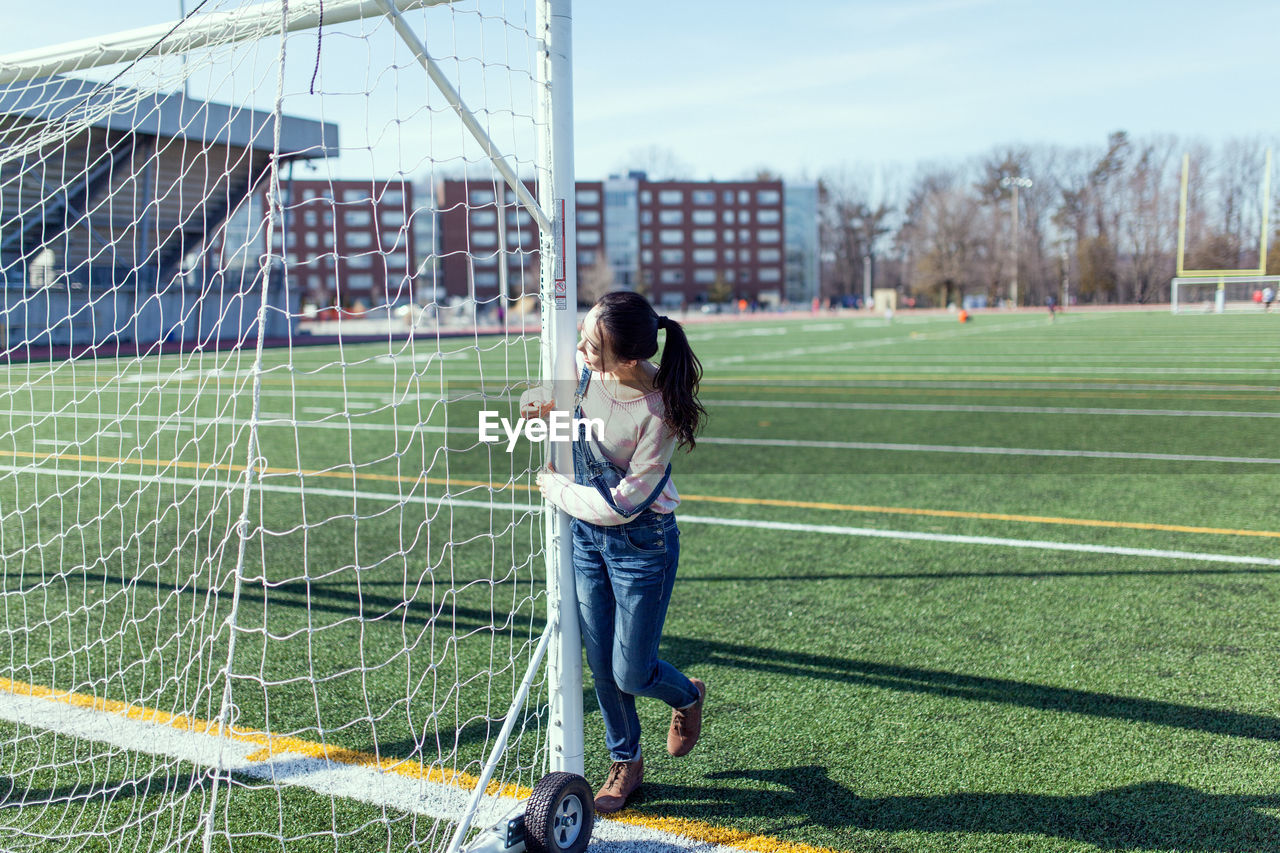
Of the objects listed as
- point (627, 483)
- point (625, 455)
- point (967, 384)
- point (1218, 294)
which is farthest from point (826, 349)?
point (1218, 294)

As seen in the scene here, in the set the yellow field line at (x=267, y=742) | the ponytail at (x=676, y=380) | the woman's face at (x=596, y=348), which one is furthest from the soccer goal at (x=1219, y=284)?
the yellow field line at (x=267, y=742)

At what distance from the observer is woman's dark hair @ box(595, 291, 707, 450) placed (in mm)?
2504

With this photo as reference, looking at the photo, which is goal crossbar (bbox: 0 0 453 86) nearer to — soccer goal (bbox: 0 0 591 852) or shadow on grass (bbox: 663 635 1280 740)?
soccer goal (bbox: 0 0 591 852)

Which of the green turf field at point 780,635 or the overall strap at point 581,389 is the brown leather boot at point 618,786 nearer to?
the green turf field at point 780,635

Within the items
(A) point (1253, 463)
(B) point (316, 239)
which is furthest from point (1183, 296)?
(B) point (316, 239)

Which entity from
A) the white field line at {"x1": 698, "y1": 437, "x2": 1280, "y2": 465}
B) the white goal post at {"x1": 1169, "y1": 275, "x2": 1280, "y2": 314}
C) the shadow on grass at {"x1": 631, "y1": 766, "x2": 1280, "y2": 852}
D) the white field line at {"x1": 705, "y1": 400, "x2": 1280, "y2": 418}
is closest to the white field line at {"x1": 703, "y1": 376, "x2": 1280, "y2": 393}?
the white field line at {"x1": 705, "y1": 400, "x2": 1280, "y2": 418}

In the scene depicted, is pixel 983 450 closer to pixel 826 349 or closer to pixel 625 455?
pixel 625 455

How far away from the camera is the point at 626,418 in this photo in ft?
8.47

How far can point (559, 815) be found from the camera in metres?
2.56

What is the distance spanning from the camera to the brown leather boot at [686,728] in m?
2.99

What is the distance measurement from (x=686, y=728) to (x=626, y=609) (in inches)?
23.4

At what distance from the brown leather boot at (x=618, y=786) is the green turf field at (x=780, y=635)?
0.08 metres

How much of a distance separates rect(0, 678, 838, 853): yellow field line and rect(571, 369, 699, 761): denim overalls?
0.28 meters

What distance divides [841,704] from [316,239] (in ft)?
261
